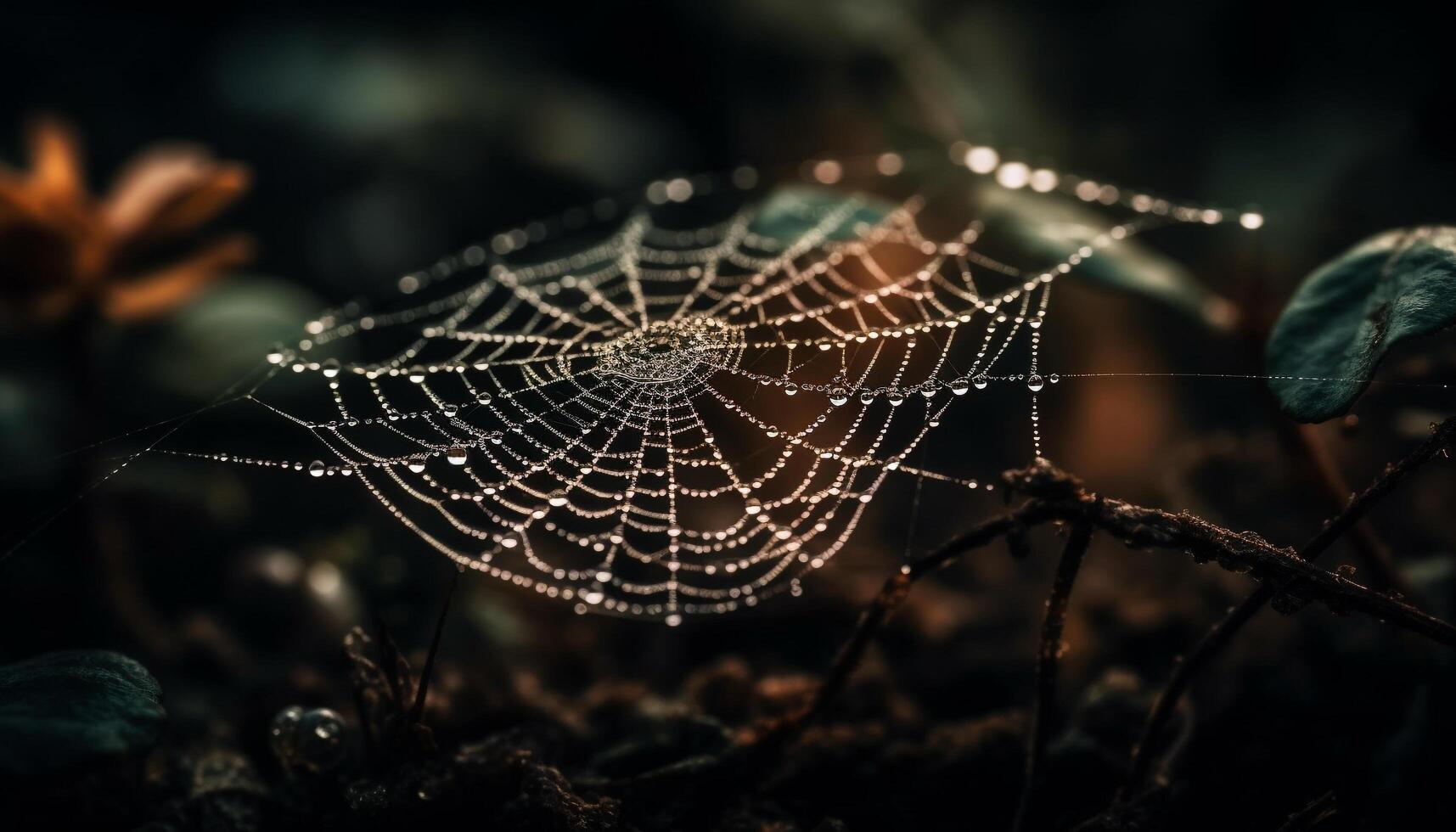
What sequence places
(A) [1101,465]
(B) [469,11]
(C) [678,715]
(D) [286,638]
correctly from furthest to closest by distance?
(B) [469,11] < (A) [1101,465] < (D) [286,638] < (C) [678,715]

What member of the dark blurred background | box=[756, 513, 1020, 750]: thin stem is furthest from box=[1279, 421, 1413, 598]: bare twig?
box=[756, 513, 1020, 750]: thin stem

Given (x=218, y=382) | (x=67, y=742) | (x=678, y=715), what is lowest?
(x=67, y=742)

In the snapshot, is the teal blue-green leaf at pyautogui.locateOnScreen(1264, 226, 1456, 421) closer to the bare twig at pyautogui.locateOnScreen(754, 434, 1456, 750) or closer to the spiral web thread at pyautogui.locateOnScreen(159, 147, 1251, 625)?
the bare twig at pyautogui.locateOnScreen(754, 434, 1456, 750)

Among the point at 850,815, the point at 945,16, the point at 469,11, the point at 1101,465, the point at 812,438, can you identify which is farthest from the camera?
the point at 469,11

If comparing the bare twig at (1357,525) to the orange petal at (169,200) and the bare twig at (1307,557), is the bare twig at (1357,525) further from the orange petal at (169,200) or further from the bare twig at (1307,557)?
the orange petal at (169,200)

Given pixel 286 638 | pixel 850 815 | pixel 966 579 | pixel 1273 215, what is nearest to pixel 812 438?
pixel 966 579

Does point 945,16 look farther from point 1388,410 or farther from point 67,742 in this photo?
point 67,742

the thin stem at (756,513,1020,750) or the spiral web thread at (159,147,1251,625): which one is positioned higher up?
the spiral web thread at (159,147,1251,625)
